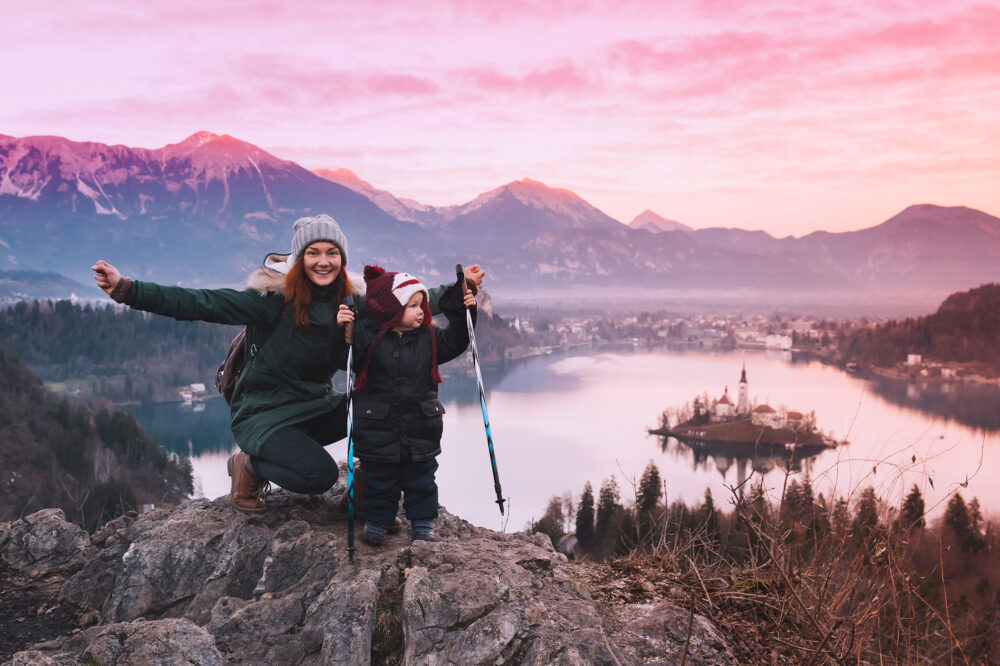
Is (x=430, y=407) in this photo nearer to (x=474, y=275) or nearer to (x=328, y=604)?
(x=474, y=275)

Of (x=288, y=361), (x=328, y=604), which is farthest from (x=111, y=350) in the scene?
(x=328, y=604)

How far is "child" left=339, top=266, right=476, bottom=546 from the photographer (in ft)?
10.5

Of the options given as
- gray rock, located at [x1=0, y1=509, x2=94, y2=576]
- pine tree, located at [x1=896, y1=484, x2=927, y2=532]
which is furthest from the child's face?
gray rock, located at [x1=0, y1=509, x2=94, y2=576]

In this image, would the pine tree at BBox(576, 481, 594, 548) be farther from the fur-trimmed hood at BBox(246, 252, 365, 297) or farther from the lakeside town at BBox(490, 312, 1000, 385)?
the lakeside town at BBox(490, 312, 1000, 385)

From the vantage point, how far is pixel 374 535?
316 centimetres

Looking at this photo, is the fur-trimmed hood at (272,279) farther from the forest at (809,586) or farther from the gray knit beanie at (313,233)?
the forest at (809,586)

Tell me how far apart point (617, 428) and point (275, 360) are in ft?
191

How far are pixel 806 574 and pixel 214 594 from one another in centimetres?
248

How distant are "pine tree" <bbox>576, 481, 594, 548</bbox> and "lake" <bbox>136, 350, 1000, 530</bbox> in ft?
6.84

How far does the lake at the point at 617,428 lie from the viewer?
4191cm

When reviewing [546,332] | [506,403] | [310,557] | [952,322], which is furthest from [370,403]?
[546,332]

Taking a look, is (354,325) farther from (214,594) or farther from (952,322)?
(952,322)

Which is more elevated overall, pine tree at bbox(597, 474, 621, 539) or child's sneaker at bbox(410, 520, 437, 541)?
child's sneaker at bbox(410, 520, 437, 541)

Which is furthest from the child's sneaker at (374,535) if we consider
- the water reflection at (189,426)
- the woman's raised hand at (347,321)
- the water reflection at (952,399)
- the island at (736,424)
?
the water reflection at (952,399)
